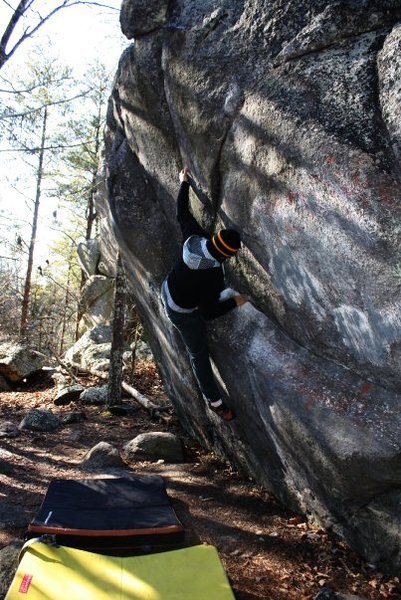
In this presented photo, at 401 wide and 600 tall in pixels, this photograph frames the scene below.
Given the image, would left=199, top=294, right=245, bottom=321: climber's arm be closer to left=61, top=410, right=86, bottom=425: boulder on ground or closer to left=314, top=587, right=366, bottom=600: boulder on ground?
left=314, top=587, right=366, bottom=600: boulder on ground

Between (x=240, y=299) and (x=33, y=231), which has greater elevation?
(x=33, y=231)

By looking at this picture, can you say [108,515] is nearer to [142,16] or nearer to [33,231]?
[142,16]

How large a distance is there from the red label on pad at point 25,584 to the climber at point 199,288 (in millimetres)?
3211

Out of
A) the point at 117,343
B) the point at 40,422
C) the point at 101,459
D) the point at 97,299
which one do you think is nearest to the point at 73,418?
the point at 40,422

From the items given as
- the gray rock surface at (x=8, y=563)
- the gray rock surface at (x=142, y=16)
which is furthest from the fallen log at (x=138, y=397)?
the gray rock surface at (x=142, y=16)

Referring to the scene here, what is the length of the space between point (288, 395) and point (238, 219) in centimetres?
221

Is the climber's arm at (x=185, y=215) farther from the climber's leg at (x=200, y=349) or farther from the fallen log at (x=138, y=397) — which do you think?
the fallen log at (x=138, y=397)

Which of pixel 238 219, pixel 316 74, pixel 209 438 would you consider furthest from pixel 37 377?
pixel 316 74

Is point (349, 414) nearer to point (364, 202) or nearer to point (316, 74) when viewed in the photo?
point (364, 202)

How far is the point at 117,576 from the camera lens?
14.3 feet

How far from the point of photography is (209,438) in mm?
8258

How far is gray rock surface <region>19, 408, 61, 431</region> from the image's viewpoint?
9898 mm

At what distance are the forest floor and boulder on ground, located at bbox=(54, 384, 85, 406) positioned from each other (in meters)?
2.32

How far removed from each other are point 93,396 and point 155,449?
15.3ft
